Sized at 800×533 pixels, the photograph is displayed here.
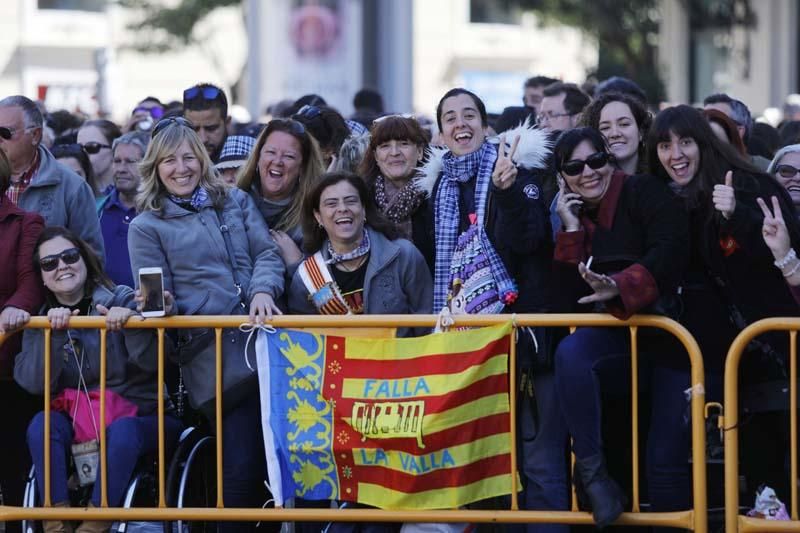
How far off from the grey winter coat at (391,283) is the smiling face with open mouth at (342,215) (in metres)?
0.10

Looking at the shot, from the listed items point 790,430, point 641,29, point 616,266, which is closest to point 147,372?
point 616,266

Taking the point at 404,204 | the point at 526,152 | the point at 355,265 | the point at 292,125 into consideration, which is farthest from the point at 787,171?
the point at 292,125

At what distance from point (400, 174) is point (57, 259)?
185 centimetres

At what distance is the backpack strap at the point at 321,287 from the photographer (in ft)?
22.9

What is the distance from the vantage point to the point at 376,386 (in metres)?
6.70

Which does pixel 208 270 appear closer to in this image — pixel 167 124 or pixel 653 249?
pixel 167 124

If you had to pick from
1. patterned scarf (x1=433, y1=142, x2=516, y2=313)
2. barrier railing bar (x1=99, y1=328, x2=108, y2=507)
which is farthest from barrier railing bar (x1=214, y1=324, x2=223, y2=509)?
patterned scarf (x1=433, y1=142, x2=516, y2=313)

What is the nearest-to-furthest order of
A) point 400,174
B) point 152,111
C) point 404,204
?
point 404,204 → point 400,174 → point 152,111

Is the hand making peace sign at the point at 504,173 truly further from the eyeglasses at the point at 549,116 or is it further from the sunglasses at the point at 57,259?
the eyeglasses at the point at 549,116

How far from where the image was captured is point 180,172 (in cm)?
714

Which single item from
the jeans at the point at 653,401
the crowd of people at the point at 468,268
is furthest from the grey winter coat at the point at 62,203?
the jeans at the point at 653,401

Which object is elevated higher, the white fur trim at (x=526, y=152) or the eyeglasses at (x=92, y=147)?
the eyeglasses at (x=92, y=147)

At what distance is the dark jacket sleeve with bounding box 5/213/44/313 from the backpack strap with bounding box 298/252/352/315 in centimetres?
132

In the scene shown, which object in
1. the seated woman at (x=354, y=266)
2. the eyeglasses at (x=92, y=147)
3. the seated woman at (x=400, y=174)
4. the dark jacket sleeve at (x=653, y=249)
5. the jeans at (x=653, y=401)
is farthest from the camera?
the eyeglasses at (x=92, y=147)
